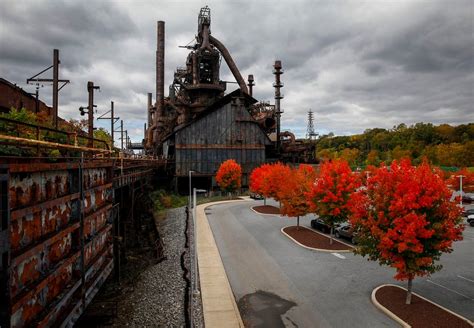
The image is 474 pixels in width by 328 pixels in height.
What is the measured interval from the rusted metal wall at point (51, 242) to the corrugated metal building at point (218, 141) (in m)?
39.5

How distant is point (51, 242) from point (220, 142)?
45.4m

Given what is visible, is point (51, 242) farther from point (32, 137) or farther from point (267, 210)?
point (267, 210)

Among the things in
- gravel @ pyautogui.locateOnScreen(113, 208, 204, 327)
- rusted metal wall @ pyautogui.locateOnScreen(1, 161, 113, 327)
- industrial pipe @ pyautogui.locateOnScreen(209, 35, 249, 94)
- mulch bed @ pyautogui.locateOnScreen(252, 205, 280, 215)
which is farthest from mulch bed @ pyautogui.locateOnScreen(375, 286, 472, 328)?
industrial pipe @ pyautogui.locateOnScreen(209, 35, 249, 94)

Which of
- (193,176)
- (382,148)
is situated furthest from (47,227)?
(382,148)

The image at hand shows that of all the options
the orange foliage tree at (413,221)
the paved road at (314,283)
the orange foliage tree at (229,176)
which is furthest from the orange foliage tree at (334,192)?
the orange foliage tree at (229,176)

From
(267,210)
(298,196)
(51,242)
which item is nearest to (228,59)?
(267,210)

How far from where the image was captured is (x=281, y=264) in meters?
18.8

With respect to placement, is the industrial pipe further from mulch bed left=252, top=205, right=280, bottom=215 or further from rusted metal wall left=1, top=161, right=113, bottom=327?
rusted metal wall left=1, top=161, right=113, bottom=327

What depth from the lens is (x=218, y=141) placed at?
175 ft

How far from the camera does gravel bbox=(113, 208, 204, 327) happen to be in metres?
12.9

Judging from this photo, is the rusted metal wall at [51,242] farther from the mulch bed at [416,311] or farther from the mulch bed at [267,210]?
the mulch bed at [267,210]

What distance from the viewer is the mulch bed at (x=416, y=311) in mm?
11820

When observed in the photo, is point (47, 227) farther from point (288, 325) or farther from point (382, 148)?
point (382, 148)

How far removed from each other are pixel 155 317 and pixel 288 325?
5485mm
